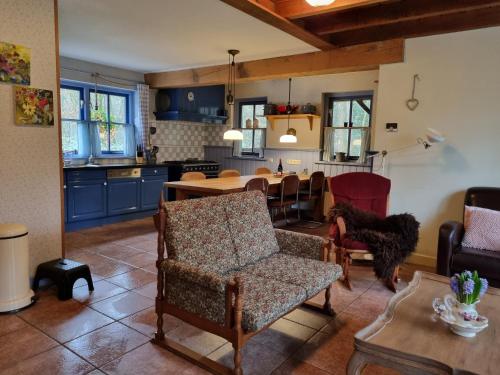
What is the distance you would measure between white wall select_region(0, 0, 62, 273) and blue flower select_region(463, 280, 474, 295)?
310cm

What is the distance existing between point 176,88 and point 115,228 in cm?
279

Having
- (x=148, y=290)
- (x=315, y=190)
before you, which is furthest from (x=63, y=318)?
(x=315, y=190)

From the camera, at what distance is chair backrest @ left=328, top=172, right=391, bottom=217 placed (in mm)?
3873

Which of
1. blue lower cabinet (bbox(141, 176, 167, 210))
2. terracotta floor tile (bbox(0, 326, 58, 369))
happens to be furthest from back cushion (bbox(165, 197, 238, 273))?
blue lower cabinet (bbox(141, 176, 167, 210))

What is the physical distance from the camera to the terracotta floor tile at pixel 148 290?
3.05m

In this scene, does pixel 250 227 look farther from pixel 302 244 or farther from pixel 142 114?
pixel 142 114

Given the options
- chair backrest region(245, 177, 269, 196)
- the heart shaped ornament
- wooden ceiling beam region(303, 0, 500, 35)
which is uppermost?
wooden ceiling beam region(303, 0, 500, 35)

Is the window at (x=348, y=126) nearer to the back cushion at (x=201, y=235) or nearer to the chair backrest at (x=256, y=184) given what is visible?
the chair backrest at (x=256, y=184)

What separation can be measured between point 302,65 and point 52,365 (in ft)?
14.1

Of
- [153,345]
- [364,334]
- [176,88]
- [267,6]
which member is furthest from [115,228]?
[364,334]

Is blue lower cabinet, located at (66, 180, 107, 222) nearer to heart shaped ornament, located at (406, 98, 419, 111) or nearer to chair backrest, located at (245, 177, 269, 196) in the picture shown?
chair backrest, located at (245, 177, 269, 196)

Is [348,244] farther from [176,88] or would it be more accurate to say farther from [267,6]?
[176,88]

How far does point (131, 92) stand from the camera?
254 inches

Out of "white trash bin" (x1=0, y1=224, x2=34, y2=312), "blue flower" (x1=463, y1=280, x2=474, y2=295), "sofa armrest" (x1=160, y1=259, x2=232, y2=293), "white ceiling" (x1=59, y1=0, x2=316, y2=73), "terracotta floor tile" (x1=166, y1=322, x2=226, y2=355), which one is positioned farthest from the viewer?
"white ceiling" (x1=59, y1=0, x2=316, y2=73)
